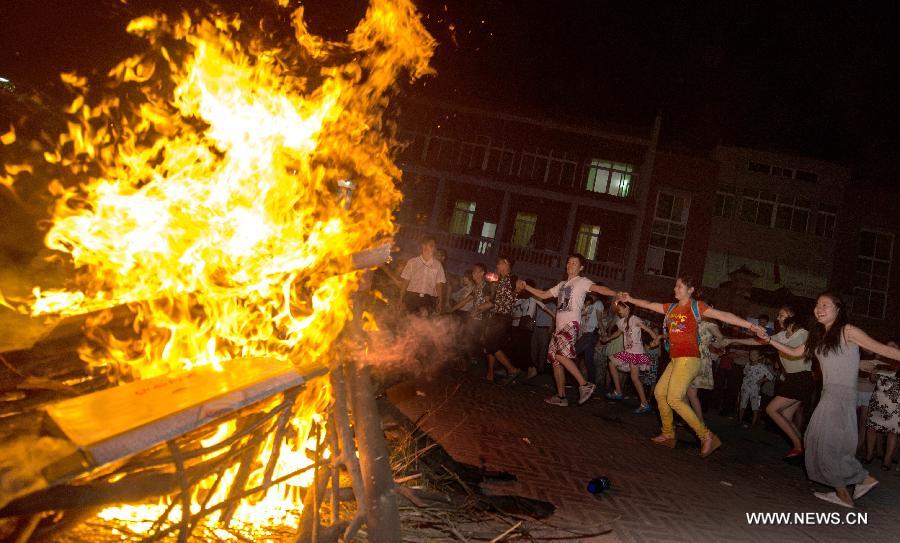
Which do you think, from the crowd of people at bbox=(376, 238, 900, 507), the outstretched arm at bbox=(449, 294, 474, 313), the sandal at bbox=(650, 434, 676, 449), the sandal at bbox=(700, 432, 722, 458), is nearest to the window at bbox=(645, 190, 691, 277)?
the crowd of people at bbox=(376, 238, 900, 507)

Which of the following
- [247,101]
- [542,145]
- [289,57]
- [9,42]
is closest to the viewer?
[247,101]

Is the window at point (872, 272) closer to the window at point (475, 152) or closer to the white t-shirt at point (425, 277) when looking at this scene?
the window at point (475, 152)

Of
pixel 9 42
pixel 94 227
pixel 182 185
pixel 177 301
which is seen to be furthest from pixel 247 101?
pixel 9 42

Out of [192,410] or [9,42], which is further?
[9,42]

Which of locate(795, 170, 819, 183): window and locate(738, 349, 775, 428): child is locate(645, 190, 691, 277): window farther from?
locate(738, 349, 775, 428): child

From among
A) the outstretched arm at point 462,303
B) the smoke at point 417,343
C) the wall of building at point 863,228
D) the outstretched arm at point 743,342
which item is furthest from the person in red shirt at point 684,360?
the wall of building at point 863,228

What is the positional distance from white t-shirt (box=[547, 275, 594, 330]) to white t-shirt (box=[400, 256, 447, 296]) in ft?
7.43

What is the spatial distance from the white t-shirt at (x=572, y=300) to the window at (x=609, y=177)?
20.7 meters

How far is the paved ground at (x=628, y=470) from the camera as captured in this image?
427 cm

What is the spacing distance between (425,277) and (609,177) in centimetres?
2086

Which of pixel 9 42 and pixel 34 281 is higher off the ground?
pixel 9 42

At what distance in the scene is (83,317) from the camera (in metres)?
3.01

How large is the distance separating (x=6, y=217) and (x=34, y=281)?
5.27 metres

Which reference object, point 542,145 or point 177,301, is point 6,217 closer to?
point 177,301
